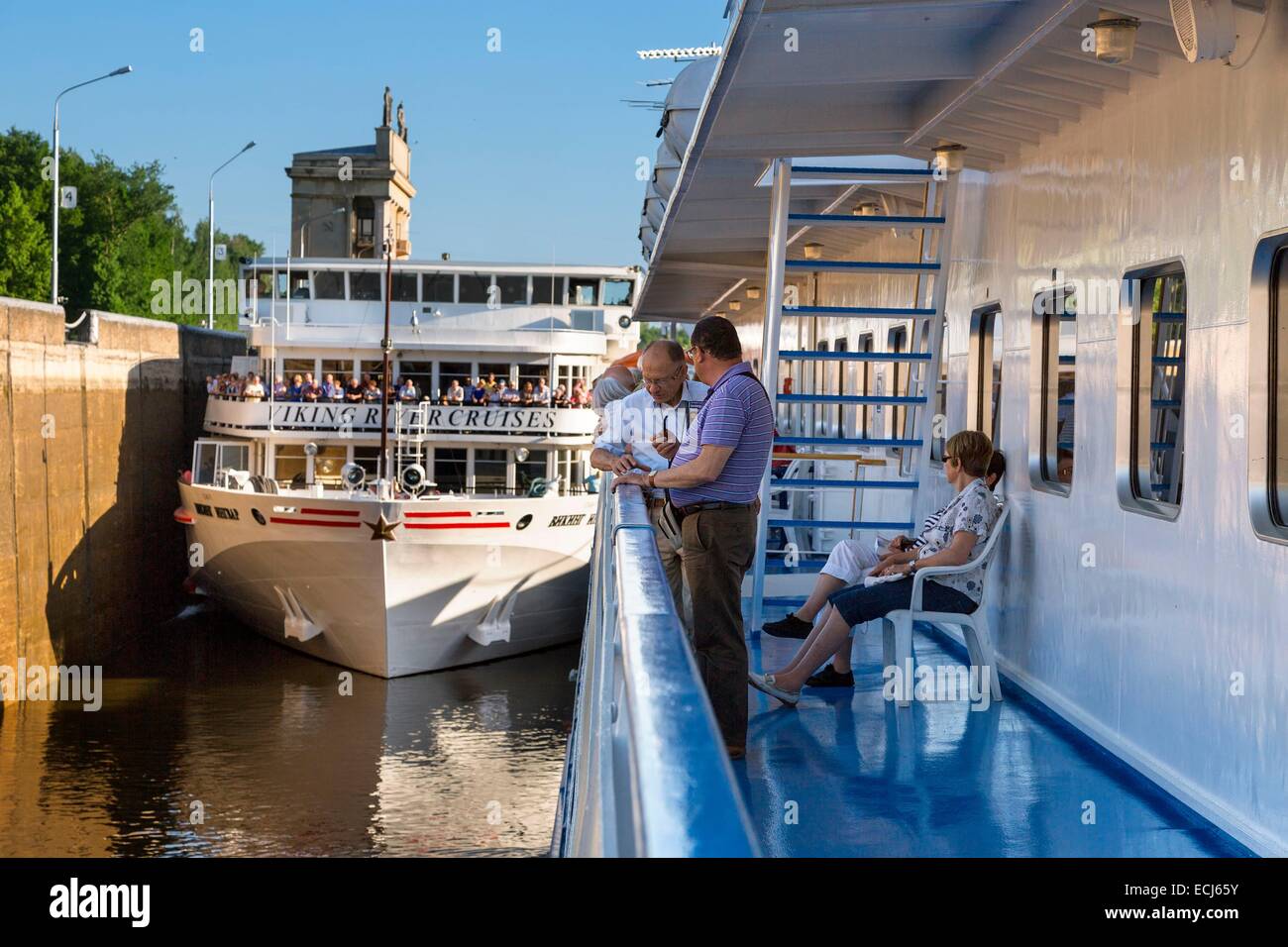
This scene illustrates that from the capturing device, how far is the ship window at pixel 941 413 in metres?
10.3

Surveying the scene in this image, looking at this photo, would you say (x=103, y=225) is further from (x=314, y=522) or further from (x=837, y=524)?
(x=837, y=524)

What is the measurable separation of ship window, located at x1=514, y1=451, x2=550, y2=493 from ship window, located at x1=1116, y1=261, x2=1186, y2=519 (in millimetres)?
23199

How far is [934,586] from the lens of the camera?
288 inches

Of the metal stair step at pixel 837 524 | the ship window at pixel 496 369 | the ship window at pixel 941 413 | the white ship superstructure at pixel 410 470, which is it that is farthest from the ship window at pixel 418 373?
the metal stair step at pixel 837 524

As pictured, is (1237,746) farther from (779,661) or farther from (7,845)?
(7,845)

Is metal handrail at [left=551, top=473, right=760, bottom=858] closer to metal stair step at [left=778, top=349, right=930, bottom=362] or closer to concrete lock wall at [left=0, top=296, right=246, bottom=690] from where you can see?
metal stair step at [left=778, top=349, right=930, bottom=362]

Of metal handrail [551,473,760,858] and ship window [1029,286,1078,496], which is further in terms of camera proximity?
ship window [1029,286,1078,496]

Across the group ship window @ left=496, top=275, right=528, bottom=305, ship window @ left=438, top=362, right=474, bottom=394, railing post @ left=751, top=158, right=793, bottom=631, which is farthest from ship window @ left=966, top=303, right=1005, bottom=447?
ship window @ left=496, top=275, right=528, bottom=305

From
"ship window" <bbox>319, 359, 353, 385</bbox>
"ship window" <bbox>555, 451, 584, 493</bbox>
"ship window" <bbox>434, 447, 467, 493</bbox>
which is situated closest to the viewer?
"ship window" <bbox>555, 451, 584, 493</bbox>

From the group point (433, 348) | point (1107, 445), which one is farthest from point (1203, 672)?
point (433, 348)

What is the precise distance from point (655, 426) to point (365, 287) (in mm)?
27215

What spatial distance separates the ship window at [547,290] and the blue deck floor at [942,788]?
1030 inches

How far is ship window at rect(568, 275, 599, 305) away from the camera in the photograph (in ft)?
109
